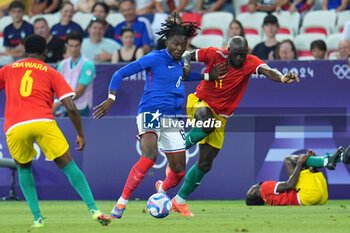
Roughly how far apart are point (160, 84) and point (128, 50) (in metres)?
5.63

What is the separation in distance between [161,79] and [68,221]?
2.09 meters

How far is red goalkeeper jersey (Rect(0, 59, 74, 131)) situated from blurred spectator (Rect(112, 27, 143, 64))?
680 centimetres

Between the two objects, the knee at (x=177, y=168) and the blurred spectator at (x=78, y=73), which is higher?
the blurred spectator at (x=78, y=73)

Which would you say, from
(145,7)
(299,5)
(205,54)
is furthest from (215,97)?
(145,7)

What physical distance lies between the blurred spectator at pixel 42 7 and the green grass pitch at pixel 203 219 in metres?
7.54

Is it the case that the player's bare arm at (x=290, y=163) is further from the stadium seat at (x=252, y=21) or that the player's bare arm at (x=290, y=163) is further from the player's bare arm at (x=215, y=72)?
the stadium seat at (x=252, y=21)

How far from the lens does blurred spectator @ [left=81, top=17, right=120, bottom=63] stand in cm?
1569

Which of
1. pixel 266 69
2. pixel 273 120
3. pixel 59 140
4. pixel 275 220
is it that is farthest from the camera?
pixel 273 120

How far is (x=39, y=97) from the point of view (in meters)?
8.31

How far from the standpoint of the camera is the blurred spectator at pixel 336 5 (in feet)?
55.0

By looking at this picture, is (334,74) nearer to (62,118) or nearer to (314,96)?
(314,96)

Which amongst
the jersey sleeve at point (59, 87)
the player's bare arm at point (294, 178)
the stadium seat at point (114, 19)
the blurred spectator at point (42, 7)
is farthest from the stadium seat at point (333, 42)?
the jersey sleeve at point (59, 87)

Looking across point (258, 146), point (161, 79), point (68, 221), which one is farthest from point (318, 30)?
point (68, 221)

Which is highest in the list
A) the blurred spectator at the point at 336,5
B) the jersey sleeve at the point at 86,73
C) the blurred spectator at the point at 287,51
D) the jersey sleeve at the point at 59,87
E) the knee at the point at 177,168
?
the blurred spectator at the point at 336,5
